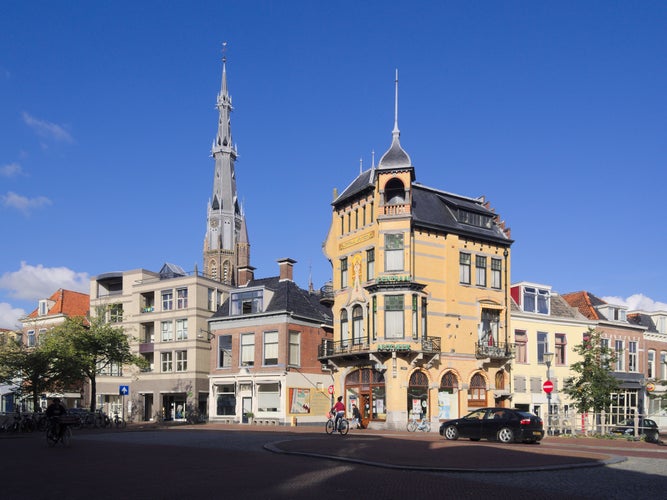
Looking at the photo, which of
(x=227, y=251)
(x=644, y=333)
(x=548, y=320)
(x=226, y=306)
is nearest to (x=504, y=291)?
(x=548, y=320)

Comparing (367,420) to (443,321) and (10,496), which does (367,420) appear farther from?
(10,496)

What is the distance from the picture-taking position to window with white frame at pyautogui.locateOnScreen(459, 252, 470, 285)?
1715 inches

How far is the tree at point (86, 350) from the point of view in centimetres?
4616

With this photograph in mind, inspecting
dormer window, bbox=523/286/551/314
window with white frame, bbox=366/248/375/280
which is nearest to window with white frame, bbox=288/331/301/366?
window with white frame, bbox=366/248/375/280

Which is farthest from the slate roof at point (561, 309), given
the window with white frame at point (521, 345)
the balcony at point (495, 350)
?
the balcony at point (495, 350)

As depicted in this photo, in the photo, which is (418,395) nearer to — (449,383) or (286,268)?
(449,383)

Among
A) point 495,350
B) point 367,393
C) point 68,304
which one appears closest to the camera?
point 367,393

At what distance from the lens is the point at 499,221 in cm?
4897

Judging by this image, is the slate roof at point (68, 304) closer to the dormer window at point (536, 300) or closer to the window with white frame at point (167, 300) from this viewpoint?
the window with white frame at point (167, 300)

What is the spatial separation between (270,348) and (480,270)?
15856mm

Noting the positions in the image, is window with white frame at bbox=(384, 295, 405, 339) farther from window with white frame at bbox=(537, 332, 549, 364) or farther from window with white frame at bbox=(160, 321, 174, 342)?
window with white frame at bbox=(160, 321, 174, 342)

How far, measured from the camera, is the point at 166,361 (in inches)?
2283

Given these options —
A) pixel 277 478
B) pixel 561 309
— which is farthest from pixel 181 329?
pixel 277 478

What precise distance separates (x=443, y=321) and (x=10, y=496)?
3159 cm
